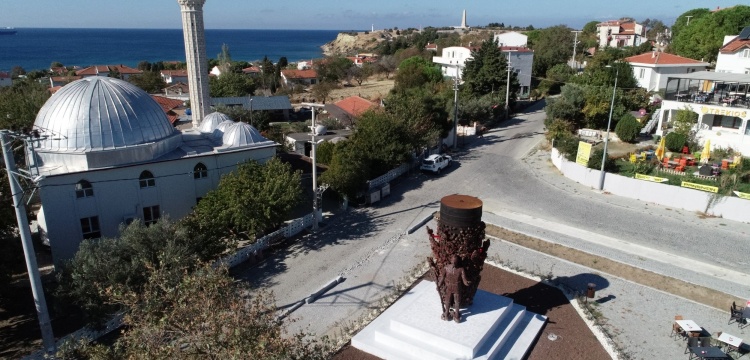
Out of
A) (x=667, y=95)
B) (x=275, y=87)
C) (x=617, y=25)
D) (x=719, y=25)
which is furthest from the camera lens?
(x=617, y=25)

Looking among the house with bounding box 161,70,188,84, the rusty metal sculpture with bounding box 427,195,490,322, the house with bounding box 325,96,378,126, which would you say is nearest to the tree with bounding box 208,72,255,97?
the house with bounding box 325,96,378,126

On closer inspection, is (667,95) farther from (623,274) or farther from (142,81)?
(142,81)

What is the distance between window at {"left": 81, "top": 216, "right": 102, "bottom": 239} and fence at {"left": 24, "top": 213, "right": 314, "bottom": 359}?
6558 mm

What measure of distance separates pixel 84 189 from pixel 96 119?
10.7 ft

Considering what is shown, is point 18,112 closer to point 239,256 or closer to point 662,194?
point 239,256

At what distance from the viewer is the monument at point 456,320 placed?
14695 mm

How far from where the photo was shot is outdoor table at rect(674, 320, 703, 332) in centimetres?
1550

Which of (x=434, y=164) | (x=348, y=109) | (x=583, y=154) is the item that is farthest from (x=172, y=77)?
(x=583, y=154)

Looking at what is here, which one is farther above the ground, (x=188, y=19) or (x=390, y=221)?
(x=188, y=19)

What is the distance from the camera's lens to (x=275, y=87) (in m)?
88.3

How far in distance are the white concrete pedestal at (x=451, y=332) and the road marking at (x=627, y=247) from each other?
815 cm

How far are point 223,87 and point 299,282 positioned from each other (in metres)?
50.8

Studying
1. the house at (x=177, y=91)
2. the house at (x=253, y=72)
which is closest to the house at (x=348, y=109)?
the house at (x=177, y=91)

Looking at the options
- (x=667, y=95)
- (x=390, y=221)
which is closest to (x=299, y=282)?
(x=390, y=221)
